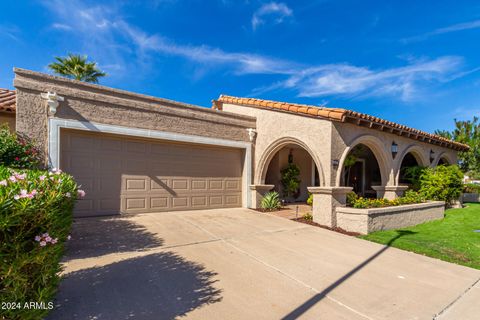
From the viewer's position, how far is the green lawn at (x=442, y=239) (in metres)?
5.62

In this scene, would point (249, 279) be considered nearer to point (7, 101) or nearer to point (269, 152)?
point (269, 152)

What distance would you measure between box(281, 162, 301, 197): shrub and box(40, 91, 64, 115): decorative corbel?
9.72 metres

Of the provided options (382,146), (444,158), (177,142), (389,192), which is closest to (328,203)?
(382,146)

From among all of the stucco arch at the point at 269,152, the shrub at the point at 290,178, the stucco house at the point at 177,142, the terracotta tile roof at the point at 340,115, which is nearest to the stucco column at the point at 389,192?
the stucco house at the point at 177,142

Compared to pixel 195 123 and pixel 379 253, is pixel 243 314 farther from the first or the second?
pixel 195 123

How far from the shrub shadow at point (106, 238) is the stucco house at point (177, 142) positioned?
4.45ft

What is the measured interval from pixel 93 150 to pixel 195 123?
3.72m

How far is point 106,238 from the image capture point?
→ 5773 mm

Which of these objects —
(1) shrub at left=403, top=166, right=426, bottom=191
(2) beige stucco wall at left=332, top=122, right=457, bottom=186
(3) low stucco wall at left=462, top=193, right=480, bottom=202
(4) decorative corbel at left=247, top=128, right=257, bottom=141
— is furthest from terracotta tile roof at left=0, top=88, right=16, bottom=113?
(3) low stucco wall at left=462, top=193, right=480, bottom=202

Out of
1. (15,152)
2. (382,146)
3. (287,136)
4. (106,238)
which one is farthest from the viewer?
(382,146)

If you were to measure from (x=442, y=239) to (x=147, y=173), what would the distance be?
9.56 m

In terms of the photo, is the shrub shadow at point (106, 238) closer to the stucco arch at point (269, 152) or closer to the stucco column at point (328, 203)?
the stucco column at point (328, 203)

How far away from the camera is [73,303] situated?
3076 mm

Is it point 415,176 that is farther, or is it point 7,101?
point 415,176
